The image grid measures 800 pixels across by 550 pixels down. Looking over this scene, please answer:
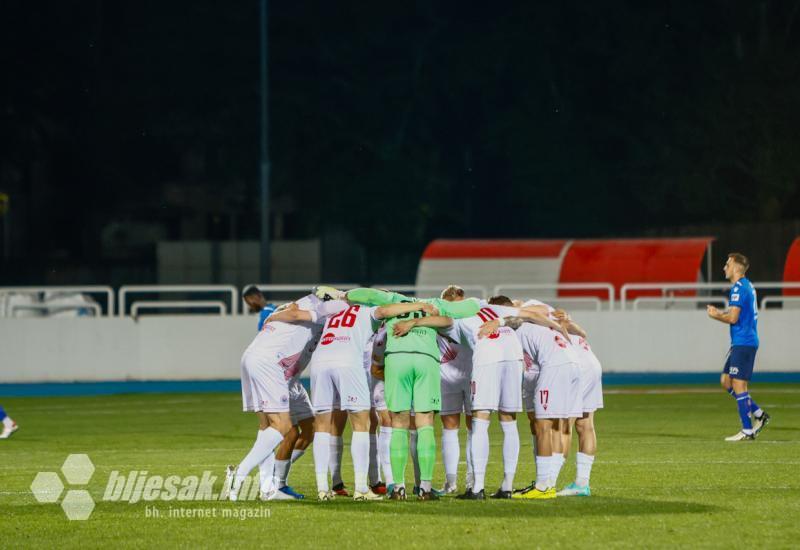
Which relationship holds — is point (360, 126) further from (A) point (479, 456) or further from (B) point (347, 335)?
(A) point (479, 456)

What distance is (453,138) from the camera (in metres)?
56.4

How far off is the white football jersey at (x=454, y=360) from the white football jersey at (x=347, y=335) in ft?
2.34

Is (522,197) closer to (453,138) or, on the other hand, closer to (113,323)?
(453,138)

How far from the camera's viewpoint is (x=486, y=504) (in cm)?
1260

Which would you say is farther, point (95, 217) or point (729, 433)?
point (95, 217)

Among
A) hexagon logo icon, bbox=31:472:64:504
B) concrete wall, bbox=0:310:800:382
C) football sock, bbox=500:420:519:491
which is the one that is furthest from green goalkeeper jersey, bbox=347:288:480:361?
concrete wall, bbox=0:310:800:382

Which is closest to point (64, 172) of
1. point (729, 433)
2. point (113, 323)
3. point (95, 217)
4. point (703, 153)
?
point (95, 217)

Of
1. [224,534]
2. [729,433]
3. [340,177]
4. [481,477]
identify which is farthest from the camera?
[340,177]

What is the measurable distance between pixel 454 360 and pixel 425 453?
1141mm

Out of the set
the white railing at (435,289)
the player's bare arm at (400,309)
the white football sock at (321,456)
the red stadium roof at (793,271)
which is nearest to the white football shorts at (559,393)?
the player's bare arm at (400,309)

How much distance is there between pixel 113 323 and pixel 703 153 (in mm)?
26589

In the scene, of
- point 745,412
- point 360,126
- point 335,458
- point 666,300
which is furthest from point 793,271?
point 360,126

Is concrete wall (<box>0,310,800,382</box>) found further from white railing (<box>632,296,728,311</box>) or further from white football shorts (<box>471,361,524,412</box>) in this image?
white football shorts (<box>471,361,524,412</box>)

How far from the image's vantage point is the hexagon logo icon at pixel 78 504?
483 inches
